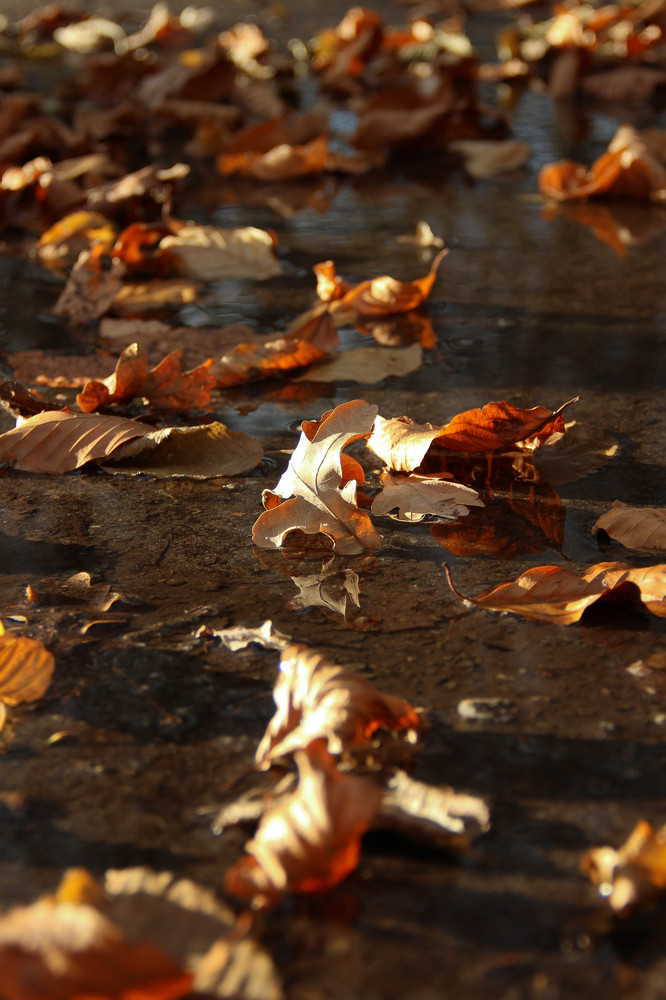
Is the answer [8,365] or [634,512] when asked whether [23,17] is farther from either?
[634,512]

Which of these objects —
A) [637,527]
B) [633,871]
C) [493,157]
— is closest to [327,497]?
[637,527]

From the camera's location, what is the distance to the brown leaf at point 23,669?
1.04m

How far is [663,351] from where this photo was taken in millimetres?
1863

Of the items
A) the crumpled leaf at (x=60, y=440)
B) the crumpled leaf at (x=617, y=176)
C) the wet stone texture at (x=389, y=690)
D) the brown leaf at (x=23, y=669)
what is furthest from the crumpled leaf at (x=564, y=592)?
the crumpled leaf at (x=617, y=176)

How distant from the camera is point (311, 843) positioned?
2.58ft

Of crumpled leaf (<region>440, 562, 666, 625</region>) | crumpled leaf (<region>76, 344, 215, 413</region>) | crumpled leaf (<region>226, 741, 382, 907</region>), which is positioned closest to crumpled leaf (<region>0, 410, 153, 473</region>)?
crumpled leaf (<region>76, 344, 215, 413</region>)

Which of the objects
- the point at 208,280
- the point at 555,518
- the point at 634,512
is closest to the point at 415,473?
the point at 555,518

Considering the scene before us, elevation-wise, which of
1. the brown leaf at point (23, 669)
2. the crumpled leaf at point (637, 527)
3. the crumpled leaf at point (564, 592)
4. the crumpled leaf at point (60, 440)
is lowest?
the crumpled leaf at point (637, 527)

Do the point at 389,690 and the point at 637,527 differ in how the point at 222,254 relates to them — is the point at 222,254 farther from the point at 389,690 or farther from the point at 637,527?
the point at 389,690

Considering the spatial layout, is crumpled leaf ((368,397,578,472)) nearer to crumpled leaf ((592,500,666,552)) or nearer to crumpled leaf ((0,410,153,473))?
crumpled leaf ((592,500,666,552))

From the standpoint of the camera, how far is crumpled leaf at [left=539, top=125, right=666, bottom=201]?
272cm

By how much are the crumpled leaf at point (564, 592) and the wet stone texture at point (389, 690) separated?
0.02 m

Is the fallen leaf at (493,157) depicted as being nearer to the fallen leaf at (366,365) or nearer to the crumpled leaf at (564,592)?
the fallen leaf at (366,365)

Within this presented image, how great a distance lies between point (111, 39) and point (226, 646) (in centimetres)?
595
